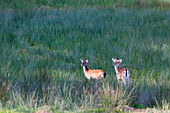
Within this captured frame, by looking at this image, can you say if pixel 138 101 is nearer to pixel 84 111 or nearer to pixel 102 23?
pixel 84 111

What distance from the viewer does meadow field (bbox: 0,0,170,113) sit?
594cm

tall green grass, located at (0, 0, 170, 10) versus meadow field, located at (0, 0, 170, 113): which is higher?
tall green grass, located at (0, 0, 170, 10)

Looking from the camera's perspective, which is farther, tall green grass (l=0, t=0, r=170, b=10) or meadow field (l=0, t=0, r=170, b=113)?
tall green grass (l=0, t=0, r=170, b=10)

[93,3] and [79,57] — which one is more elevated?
[93,3]

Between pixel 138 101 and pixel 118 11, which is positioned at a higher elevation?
pixel 118 11

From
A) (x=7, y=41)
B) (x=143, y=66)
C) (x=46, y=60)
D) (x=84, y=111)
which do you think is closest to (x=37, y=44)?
(x=7, y=41)

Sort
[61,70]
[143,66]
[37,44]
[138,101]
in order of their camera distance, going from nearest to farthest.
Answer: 1. [138,101]
2. [61,70]
3. [143,66]
4. [37,44]

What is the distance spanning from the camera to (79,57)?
10.2 m

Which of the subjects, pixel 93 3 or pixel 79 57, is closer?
pixel 79 57

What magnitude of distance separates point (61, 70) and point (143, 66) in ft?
7.98

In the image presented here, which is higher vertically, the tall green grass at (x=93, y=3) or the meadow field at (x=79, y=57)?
the tall green grass at (x=93, y=3)

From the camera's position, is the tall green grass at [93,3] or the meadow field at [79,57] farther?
the tall green grass at [93,3]

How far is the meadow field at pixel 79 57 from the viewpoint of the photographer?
5941 millimetres

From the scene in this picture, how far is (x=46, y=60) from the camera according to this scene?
972cm
